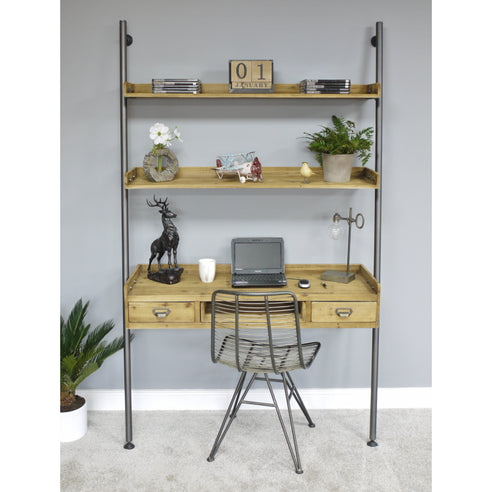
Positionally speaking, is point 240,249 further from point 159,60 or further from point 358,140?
point 159,60

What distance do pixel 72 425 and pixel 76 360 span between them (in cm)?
35

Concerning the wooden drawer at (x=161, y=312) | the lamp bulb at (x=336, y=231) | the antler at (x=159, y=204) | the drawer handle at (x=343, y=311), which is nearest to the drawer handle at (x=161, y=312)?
the wooden drawer at (x=161, y=312)

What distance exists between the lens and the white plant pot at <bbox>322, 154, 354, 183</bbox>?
2615 mm

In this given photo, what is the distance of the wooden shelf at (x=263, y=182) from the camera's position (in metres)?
2.58

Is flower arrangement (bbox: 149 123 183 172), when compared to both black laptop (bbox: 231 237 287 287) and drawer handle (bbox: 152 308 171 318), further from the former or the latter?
drawer handle (bbox: 152 308 171 318)

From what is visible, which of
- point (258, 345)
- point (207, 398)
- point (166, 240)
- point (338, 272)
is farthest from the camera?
point (207, 398)

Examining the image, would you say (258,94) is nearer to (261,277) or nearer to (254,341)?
(261,277)

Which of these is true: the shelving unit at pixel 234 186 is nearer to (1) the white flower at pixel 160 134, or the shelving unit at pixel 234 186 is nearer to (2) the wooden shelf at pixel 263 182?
(2) the wooden shelf at pixel 263 182

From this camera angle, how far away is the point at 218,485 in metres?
2.38

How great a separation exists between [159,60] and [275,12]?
2.10 feet

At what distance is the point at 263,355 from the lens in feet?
8.16

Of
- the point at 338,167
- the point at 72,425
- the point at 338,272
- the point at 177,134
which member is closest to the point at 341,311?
the point at 338,272

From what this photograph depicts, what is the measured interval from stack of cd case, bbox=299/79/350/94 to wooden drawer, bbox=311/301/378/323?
1004mm
